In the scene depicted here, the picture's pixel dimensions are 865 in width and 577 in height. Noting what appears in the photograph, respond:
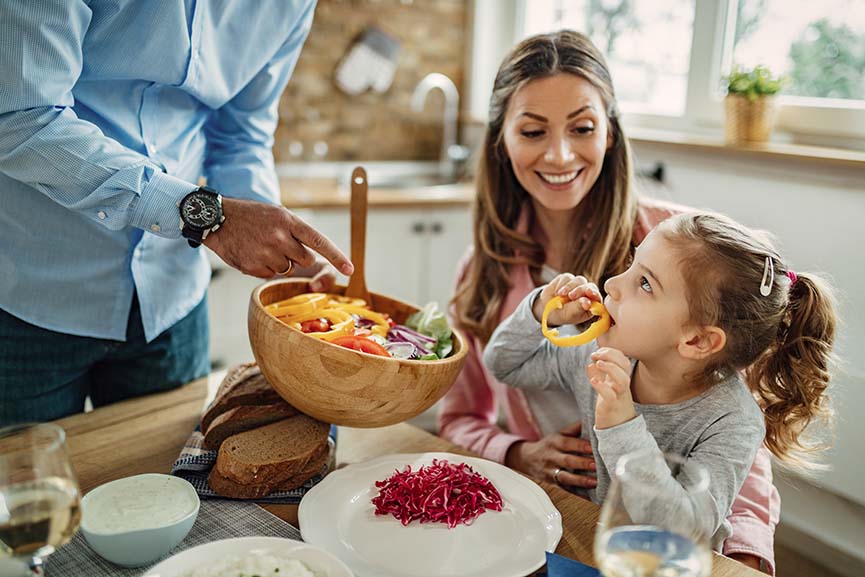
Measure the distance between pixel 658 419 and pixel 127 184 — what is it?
926 mm

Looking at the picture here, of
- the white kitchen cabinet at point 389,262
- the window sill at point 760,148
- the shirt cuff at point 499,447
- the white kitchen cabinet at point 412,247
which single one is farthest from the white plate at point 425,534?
the white kitchen cabinet at point 412,247

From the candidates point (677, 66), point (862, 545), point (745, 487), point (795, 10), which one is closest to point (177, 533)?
point (745, 487)

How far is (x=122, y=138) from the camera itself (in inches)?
56.8

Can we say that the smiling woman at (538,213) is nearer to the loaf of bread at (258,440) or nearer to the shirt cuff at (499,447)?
the shirt cuff at (499,447)

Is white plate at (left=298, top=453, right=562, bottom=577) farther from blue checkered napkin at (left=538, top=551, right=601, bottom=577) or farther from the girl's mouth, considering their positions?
the girl's mouth

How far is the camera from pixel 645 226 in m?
1.75

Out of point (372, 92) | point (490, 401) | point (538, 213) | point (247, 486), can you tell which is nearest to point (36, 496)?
point (247, 486)

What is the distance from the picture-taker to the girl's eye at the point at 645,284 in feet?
4.07

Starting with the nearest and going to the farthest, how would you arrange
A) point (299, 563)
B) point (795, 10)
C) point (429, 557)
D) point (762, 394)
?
point (299, 563), point (429, 557), point (762, 394), point (795, 10)

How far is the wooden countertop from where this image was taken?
120 inches

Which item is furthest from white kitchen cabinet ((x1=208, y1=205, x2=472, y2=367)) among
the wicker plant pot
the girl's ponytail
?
the girl's ponytail

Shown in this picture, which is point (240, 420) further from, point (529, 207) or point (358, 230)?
point (529, 207)

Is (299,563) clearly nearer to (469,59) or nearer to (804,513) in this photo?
(804,513)

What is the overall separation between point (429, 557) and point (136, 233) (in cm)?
87
